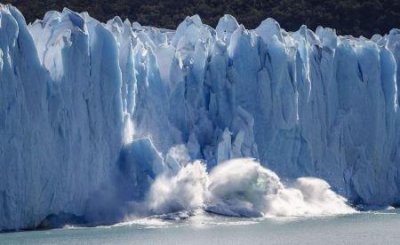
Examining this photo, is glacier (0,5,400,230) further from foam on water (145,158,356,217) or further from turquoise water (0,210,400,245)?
turquoise water (0,210,400,245)

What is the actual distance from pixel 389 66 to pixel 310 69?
8.40 feet

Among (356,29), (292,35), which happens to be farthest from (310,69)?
(356,29)

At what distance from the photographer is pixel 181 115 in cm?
3469

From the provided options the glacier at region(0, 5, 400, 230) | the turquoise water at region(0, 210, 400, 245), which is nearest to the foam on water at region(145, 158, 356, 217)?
the glacier at region(0, 5, 400, 230)

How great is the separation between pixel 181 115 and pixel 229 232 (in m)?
6.19

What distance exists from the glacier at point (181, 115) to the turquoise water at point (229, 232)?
962 millimetres

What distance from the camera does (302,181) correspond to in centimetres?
3538

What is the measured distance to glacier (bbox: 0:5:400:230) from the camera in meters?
30.0

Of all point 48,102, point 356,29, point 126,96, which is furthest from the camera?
point 356,29

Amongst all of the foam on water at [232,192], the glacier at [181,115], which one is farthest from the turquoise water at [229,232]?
the glacier at [181,115]

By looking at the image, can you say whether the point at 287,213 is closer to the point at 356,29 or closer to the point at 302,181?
the point at 302,181

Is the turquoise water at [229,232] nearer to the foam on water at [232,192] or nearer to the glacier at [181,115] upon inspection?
the foam on water at [232,192]

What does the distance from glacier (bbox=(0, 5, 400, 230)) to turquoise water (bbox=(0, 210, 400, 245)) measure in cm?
96

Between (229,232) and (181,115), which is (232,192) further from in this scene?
(229,232)
